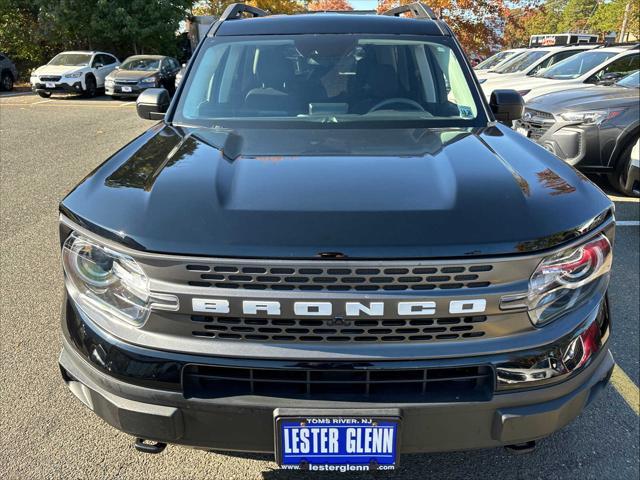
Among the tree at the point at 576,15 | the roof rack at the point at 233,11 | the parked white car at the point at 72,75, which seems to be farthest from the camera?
the tree at the point at 576,15

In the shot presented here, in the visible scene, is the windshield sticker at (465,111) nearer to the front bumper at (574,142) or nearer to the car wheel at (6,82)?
the front bumper at (574,142)

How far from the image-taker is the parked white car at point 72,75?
17891 millimetres

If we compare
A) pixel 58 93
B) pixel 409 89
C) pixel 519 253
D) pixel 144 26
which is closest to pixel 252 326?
pixel 519 253

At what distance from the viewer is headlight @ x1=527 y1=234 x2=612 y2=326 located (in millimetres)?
1774

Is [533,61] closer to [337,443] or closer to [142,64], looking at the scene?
[142,64]

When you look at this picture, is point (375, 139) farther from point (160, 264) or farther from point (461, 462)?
point (461, 462)

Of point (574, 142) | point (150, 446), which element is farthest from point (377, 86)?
point (574, 142)

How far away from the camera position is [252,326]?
68.2 inches

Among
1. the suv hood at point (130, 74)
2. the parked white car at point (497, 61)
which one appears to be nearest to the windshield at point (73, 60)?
the suv hood at point (130, 74)

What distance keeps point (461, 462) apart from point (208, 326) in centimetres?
143

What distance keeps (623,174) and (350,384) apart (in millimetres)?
5896

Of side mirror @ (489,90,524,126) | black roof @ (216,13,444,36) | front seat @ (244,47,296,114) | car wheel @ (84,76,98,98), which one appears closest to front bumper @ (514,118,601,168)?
side mirror @ (489,90,524,126)

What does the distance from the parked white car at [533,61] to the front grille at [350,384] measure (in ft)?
42.6

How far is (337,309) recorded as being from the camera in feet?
5.50
